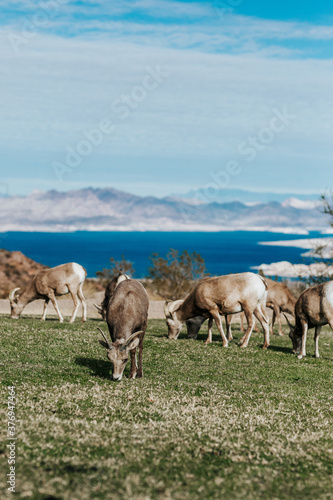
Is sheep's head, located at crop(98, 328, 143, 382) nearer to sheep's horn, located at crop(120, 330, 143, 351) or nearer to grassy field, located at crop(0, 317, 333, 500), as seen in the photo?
sheep's horn, located at crop(120, 330, 143, 351)

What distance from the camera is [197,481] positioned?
7.06m

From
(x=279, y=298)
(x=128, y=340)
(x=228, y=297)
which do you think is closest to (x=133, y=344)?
(x=128, y=340)

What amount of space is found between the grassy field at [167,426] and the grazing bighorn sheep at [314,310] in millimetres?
1749

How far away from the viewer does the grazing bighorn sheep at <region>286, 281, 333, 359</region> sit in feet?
55.1

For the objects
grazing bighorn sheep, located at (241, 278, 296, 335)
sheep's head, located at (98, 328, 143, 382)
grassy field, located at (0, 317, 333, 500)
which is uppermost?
grazing bighorn sheep, located at (241, 278, 296, 335)

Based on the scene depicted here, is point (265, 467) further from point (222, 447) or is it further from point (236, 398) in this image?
point (236, 398)

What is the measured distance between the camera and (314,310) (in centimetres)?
1725

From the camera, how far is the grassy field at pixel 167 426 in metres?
6.91

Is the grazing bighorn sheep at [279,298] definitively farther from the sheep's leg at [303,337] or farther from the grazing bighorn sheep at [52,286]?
the grazing bighorn sheep at [52,286]

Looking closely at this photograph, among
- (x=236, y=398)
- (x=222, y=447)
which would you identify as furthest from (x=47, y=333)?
(x=222, y=447)

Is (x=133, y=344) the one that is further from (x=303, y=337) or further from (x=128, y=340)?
(x=303, y=337)

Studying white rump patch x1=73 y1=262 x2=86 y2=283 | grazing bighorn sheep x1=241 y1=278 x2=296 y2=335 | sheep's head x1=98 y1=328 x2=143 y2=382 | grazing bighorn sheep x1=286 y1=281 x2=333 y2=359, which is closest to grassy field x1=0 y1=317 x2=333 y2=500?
sheep's head x1=98 y1=328 x2=143 y2=382

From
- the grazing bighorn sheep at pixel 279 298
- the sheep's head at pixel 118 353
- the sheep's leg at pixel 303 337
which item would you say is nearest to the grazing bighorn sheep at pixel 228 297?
the sheep's leg at pixel 303 337

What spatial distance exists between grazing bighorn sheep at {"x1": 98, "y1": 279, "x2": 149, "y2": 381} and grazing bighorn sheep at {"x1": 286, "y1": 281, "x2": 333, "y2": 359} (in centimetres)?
635
